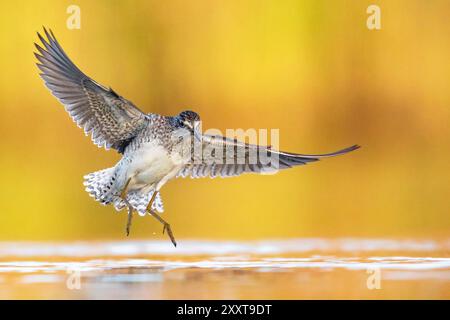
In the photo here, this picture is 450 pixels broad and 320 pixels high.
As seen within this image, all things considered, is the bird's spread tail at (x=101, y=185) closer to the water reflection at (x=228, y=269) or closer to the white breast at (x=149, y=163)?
the white breast at (x=149, y=163)

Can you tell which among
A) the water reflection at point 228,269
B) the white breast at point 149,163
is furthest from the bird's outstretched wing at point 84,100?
the water reflection at point 228,269

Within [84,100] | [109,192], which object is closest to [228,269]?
[109,192]

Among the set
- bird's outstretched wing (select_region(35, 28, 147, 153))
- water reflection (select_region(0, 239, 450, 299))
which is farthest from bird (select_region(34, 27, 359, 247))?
water reflection (select_region(0, 239, 450, 299))

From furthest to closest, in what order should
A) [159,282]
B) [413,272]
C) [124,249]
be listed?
[124,249]
[413,272]
[159,282]

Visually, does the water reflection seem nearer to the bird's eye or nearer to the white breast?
the white breast

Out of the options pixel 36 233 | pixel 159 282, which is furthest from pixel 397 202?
pixel 159 282

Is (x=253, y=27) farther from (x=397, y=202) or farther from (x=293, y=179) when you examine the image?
(x=397, y=202)
